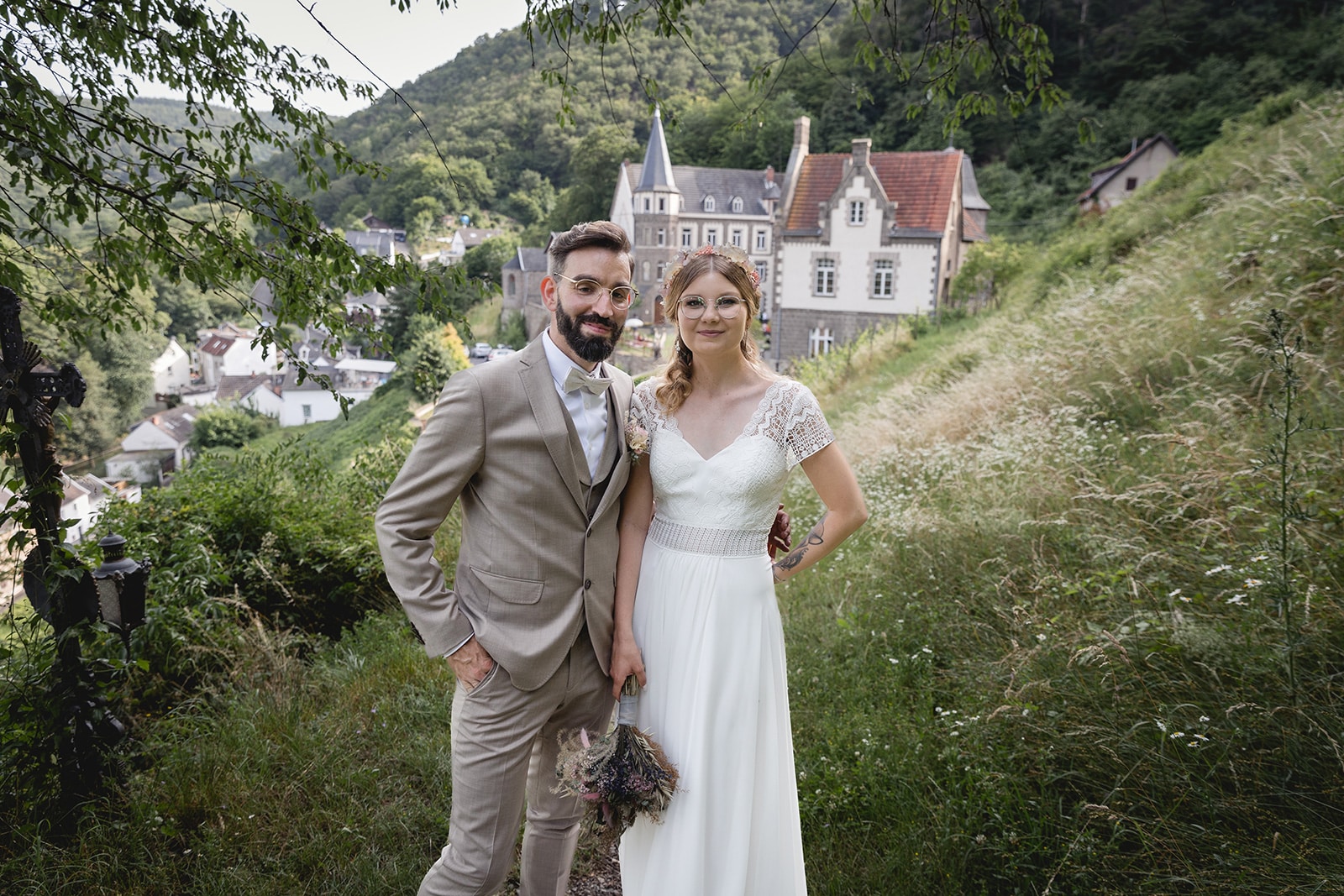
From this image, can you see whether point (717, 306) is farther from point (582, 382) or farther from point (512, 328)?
point (512, 328)

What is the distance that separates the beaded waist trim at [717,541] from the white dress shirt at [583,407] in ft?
1.21

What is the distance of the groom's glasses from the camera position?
227cm

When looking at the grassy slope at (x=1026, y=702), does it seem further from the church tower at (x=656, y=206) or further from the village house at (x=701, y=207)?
the village house at (x=701, y=207)

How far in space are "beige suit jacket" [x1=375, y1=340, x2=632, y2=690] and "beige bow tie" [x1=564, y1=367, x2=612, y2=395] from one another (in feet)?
→ 0.17

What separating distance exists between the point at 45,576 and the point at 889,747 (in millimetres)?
3391

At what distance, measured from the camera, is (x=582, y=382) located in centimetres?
229

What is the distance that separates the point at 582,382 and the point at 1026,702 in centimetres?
238

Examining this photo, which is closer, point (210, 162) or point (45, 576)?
point (45, 576)

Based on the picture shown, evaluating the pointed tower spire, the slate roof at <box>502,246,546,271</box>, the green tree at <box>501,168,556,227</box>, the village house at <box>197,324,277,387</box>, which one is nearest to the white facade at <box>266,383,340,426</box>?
the village house at <box>197,324,277,387</box>

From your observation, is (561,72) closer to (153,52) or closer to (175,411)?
(153,52)

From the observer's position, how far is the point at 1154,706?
2.78 m

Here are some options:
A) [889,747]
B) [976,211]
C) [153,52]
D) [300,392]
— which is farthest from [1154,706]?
[300,392]

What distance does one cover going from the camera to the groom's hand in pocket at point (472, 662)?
7.20 feet

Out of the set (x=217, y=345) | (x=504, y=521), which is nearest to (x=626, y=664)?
(x=504, y=521)
